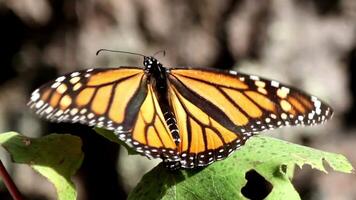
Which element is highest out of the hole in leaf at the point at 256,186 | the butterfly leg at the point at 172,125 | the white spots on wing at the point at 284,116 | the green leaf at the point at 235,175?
the white spots on wing at the point at 284,116

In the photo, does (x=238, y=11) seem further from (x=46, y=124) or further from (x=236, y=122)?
(x=236, y=122)

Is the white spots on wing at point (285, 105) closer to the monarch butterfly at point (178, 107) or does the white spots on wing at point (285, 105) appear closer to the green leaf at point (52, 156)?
the monarch butterfly at point (178, 107)

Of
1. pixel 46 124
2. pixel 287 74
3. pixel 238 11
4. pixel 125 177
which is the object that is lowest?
pixel 125 177

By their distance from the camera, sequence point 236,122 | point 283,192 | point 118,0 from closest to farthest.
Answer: point 283,192 → point 236,122 → point 118,0

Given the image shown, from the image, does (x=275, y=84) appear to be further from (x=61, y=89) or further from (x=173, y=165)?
(x=61, y=89)

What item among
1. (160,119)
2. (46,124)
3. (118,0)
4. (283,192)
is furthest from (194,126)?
(46,124)

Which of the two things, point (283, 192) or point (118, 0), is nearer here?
point (283, 192)

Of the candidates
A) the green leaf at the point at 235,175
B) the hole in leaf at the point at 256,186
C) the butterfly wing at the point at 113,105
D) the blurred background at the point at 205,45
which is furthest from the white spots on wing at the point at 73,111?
the blurred background at the point at 205,45
